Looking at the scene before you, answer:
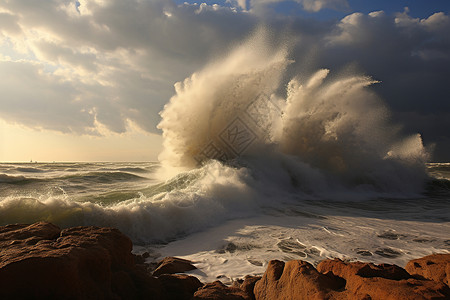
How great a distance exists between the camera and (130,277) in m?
2.24

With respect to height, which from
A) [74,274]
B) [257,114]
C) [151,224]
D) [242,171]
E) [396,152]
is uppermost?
[257,114]

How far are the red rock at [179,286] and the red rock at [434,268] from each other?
80.9 inches

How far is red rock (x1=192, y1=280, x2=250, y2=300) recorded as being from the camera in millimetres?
2190

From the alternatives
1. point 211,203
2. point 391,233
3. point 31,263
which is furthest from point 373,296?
point 211,203

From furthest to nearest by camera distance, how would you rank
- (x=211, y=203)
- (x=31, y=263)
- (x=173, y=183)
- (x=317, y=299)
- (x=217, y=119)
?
(x=217, y=119), (x=173, y=183), (x=211, y=203), (x=317, y=299), (x=31, y=263)

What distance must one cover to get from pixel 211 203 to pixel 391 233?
4.16m

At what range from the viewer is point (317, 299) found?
1.90m

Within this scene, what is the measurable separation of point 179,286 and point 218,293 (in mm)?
380

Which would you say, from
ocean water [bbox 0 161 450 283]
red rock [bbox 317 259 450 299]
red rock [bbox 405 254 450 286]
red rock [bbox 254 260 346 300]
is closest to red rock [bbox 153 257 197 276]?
ocean water [bbox 0 161 450 283]

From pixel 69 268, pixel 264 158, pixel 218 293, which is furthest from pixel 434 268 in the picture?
pixel 264 158

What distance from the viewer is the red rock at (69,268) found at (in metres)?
1.71

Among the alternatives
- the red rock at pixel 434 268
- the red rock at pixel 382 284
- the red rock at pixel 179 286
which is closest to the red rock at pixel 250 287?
the red rock at pixel 179 286

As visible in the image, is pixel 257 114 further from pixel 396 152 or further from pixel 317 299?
pixel 317 299

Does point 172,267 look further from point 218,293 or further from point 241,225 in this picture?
point 241,225
